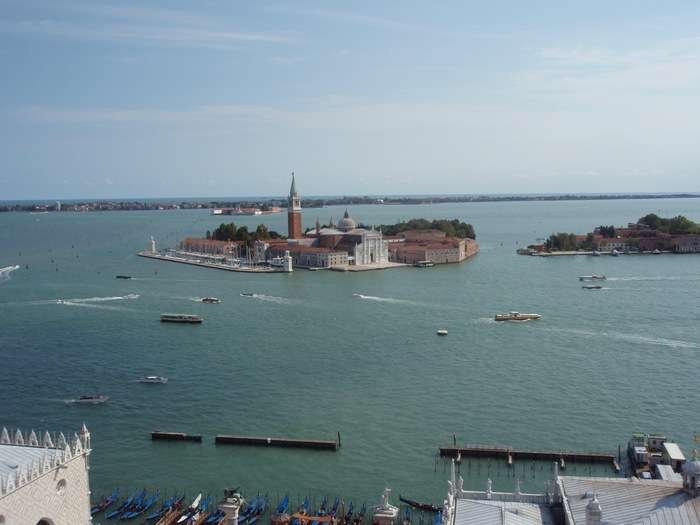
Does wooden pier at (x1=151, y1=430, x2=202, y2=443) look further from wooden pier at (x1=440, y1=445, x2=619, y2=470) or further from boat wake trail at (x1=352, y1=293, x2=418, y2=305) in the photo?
boat wake trail at (x1=352, y1=293, x2=418, y2=305)

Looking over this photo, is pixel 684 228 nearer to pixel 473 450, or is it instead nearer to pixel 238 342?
pixel 238 342

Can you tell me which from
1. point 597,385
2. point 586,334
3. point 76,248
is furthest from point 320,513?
point 76,248

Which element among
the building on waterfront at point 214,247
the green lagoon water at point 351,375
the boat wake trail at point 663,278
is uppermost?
the building on waterfront at point 214,247

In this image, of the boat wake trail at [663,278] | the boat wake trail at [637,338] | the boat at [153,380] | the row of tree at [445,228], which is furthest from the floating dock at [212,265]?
the boat at [153,380]

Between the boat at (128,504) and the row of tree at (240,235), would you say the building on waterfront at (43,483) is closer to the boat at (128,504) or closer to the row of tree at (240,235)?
the boat at (128,504)

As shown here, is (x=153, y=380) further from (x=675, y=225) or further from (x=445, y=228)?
(x=675, y=225)

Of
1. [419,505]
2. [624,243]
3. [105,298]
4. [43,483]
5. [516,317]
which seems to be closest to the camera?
[43,483]

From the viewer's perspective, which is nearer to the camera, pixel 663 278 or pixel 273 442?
pixel 273 442

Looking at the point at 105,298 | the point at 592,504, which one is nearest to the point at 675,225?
the point at 105,298
